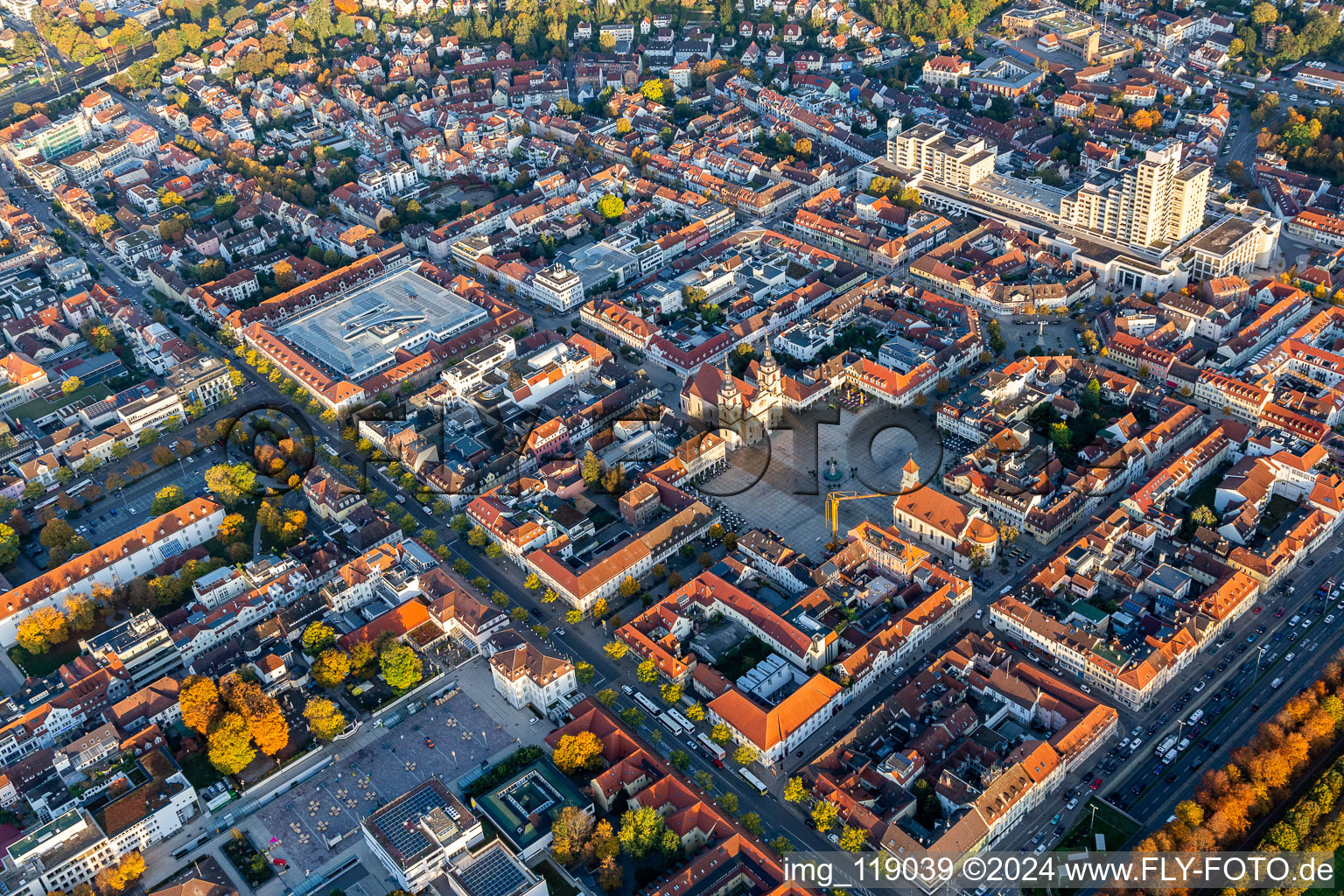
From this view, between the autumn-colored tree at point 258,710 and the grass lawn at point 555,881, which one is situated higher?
the autumn-colored tree at point 258,710

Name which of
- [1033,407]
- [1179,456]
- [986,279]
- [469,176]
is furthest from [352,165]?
[1179,456]

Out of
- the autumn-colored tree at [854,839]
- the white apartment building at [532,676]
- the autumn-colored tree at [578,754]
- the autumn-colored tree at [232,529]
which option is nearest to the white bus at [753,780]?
the autumn-colored tree at [854,839]

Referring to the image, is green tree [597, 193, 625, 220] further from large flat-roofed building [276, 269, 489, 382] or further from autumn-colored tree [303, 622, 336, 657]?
autumn-colored tree [303, 622, 336, 657]

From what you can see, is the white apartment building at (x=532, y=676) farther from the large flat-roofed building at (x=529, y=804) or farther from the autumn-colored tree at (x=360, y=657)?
the autumn-colored tree at (x=360, y=657)

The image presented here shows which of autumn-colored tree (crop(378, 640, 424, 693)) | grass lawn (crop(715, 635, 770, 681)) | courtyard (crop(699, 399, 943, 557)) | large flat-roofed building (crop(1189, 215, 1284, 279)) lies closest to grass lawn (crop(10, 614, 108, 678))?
autumn-colored tree (crop(378, 640, 424, 693))

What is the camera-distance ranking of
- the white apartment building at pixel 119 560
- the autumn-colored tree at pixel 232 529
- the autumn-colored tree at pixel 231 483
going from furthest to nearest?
the autumn-colored tree at pixel 231 483
the autumn-colored tree at pixel 232 529
the white apartment building at pixel 119 560
